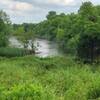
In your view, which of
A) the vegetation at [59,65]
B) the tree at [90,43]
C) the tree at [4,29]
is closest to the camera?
the vegetation at [59,65]

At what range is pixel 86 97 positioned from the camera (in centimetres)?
996

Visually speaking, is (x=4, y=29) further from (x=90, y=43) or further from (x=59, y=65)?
(x=59, y=65)

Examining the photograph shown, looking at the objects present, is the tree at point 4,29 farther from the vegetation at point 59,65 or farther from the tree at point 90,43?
the tree at point 90,43

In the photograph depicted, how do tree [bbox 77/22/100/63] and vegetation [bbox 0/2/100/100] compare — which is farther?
tree [bbox 77/22/100/63]

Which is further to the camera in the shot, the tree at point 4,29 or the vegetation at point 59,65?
the tree at point 4,29

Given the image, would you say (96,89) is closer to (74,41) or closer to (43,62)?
(43,62)

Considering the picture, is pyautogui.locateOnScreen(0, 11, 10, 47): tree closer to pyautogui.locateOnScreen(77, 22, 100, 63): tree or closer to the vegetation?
the vegetation

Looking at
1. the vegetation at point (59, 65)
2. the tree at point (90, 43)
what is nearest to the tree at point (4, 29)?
the vegetation at point (59, 65)

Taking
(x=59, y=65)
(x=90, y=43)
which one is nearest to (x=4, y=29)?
(x=90, y=43)

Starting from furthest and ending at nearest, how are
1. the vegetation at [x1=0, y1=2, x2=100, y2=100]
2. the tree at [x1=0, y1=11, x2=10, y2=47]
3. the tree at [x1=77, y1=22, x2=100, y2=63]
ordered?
1. the tree at [x1=0, y1=11, x2=10, y2=47]
2. the tree at [x1=77, y1=22, x2=100, y2=63]
3. the vegetation at [x1=0, y1=2, x2=100, y2=100]

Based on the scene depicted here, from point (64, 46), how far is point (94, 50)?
25.0 m

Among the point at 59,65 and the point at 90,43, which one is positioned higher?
the point at 90,43

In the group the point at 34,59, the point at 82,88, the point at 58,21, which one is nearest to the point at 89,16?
the point at 34,59

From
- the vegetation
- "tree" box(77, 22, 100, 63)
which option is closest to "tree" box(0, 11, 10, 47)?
the vegetation
